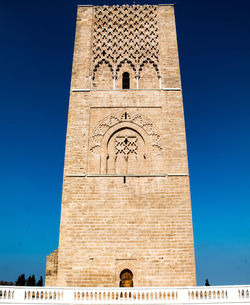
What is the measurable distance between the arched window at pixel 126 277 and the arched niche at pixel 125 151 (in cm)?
355

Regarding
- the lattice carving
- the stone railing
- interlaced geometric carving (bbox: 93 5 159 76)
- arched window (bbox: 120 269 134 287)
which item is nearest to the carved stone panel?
the lattice carving

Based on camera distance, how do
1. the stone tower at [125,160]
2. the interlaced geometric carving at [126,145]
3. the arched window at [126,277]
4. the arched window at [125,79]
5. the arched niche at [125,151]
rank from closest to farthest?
1. the arched window at [126,277]
2. the stone tower at [125,160]
3. the arched niche at [125,151]
4. the interlaced geometric carving at [126,145]
5. the arched window at [125,79]

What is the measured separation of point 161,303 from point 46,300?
2836 millimetres

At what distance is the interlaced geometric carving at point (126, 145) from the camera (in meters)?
12.2

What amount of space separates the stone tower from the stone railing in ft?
8.20

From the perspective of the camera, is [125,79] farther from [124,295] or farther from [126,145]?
[124,295]

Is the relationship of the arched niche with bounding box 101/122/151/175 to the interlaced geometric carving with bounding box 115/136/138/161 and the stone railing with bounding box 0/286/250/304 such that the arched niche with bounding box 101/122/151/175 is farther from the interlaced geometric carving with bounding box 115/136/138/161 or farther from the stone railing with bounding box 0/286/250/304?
the stone railing with bounding box 0/286/250/304

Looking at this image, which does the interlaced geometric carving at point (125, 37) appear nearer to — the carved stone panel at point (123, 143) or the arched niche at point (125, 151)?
the carved stone panel at point (123, 143)

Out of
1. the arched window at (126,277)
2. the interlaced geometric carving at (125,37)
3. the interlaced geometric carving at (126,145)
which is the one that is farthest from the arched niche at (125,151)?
the arched window at (126,277)

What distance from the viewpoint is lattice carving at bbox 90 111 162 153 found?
1221 cm

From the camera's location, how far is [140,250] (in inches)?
418

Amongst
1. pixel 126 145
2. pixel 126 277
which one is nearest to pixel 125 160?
pixel 126 145

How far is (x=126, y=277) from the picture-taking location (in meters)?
10.4

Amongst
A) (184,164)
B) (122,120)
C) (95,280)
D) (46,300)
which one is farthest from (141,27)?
(46,300)
